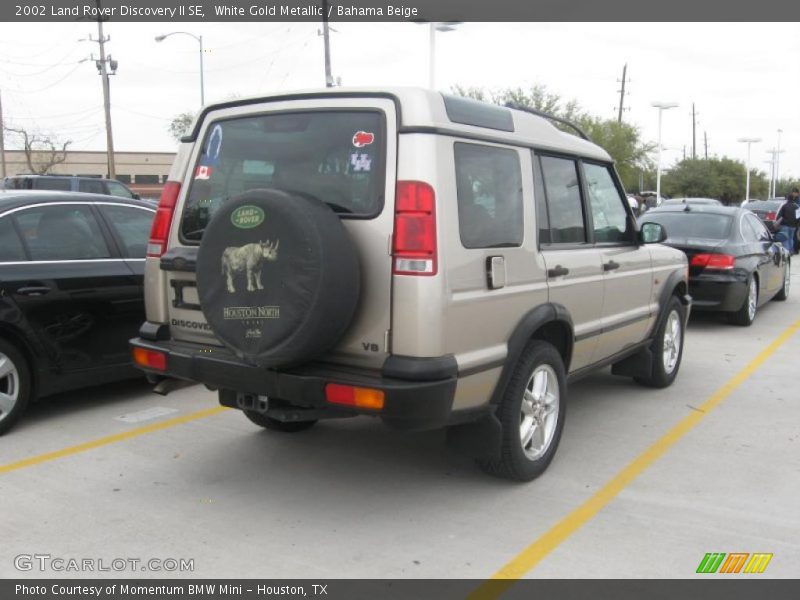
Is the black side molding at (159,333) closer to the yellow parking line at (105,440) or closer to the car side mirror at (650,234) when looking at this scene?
the yellow parking line at (105,440)

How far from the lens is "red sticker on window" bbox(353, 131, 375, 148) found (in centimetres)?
362

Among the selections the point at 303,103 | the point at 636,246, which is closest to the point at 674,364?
the point at 636,246

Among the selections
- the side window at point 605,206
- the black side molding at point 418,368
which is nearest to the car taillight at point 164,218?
the black side molding at point 418,368

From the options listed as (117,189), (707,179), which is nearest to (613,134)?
(707,179)

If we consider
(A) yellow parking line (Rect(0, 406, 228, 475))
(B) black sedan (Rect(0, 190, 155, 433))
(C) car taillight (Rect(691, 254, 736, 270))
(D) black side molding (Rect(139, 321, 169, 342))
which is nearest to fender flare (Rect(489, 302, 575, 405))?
(D) black side molding (Rect(139, 321, 169, 342))

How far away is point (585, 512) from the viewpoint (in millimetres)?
3977

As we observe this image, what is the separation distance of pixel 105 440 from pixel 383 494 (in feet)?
6.81

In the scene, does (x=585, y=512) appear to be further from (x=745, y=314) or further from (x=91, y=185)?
(x=91, y=185)

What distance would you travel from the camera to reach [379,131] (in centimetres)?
359

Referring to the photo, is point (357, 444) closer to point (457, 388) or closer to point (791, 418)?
point (457, 388)

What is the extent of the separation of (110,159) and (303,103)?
106 feet

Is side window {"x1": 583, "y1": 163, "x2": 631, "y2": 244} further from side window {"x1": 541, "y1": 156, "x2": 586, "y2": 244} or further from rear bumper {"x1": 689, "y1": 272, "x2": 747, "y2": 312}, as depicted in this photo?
rear bumper {"x1": 689, "y1": 272, "x2": 747, "y2": 312}

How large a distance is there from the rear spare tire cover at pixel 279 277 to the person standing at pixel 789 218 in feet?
55.5

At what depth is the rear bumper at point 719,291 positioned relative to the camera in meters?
9.16
